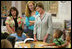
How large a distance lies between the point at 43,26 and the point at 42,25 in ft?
0.06

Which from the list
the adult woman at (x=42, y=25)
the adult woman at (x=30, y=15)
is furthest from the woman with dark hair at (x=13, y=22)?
the adult woman at (x=42, y=25)

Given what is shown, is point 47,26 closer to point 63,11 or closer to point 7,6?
point 63,11

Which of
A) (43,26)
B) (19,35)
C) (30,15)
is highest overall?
(30,15)

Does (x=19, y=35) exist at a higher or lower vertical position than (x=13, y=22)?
lower

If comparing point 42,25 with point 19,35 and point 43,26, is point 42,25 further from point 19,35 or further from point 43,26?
point 19,35

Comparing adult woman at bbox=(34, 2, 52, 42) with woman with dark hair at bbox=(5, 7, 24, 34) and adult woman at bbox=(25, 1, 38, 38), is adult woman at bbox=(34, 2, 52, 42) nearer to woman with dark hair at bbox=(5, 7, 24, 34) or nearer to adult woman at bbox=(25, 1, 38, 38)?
adult woman at bbox=(25, 1, 38, 38)

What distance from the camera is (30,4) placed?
182 centimetres

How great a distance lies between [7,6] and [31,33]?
1.74 meters

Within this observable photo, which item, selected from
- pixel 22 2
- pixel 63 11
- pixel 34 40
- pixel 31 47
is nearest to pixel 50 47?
pixel 31 47

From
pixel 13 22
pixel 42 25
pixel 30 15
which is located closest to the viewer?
pixel 42 25

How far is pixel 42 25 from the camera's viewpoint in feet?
5.77

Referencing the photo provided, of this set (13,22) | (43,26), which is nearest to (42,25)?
(43,26)

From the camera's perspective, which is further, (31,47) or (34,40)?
(34,40)

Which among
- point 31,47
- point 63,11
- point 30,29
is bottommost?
point 31,47
